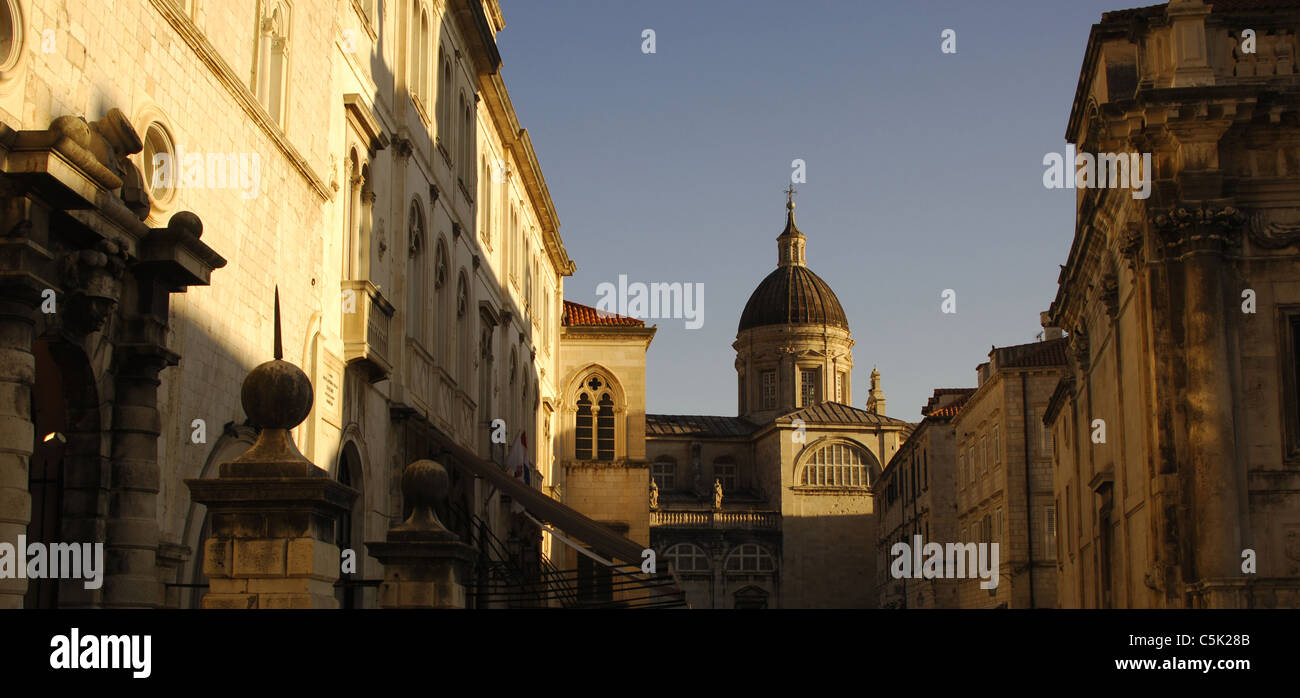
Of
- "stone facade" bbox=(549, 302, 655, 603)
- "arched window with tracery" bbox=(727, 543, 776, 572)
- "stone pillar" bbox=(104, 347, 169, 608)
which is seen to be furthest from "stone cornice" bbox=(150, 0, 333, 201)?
"arched window with tracery" bbox=(727, 543, 776, 572)

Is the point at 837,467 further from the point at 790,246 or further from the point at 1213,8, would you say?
the point at 1213,8

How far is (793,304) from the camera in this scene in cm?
10194

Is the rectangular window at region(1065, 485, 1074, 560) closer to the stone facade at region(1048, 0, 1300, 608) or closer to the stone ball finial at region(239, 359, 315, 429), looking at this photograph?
the stone facade at region(1048, 0, 1300, 608)

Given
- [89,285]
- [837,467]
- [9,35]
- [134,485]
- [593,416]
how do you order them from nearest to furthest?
[9,35], [89,285], [134,485], [593,416], [837,467]

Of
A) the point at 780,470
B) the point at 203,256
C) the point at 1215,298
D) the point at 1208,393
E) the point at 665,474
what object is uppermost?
the point at 665,474

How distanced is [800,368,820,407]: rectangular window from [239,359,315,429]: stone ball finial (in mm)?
88973

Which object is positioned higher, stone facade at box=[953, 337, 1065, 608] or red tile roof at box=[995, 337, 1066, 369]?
red tile roof at box=[995, 337, 1066, 369]

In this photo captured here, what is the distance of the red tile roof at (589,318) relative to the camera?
53812 mm

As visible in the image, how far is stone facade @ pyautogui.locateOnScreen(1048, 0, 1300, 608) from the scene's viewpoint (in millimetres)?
20844

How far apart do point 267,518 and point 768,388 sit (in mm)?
91042

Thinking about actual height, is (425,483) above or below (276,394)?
below

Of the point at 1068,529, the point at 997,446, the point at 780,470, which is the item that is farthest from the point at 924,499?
the point at 1068,529

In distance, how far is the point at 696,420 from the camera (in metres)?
101
